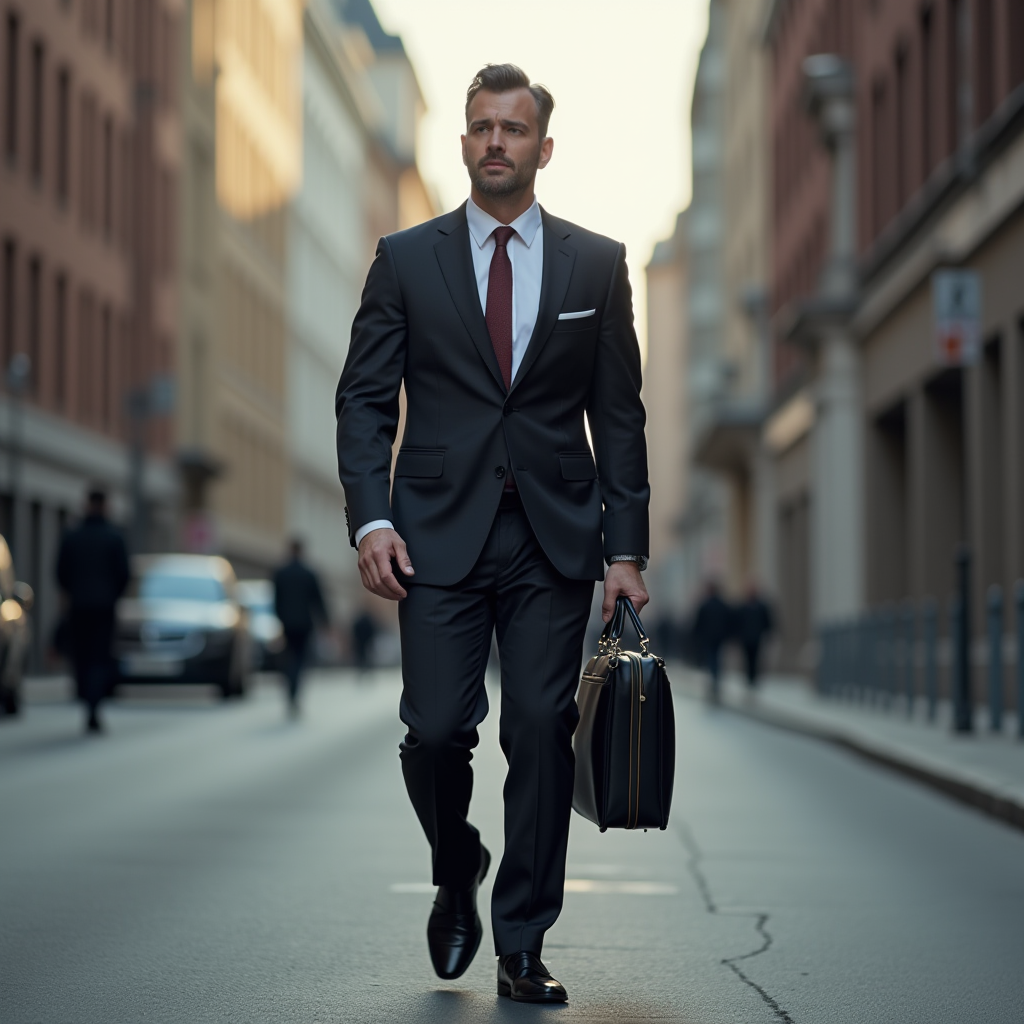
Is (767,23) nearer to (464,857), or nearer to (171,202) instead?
(171,202)

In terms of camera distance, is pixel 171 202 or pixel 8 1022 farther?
pixel 171 202

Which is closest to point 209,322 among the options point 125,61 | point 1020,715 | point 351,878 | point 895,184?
point 125,61

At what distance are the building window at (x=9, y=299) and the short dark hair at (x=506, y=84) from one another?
105 ft

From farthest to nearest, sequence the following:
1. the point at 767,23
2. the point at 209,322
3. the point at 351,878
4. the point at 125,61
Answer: the point at 209,322 < the point at 767,23 < the point at 125,61 < the point at 351,878

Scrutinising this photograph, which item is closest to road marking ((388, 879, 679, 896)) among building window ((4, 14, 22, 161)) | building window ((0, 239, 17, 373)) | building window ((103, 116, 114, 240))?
building window ((0, 239, 17, 373))

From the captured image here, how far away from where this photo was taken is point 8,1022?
16.7 ft

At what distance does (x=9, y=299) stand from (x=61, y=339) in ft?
12.7

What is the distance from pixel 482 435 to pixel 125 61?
4271 cm

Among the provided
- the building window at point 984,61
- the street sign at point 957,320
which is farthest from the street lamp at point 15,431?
the street sign at point 957,320

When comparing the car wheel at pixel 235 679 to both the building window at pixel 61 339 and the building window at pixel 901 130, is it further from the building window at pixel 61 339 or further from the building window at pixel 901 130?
the building window at pixel 61 339

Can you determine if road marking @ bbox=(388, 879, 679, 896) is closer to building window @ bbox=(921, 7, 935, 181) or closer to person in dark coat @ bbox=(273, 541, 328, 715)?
person in dark coat @ bbox=(273, 541, 328, 715)

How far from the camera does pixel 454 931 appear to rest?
549 cm

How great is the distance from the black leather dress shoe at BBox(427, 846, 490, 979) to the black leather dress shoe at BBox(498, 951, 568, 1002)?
20cm

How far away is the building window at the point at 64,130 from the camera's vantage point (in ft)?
134
